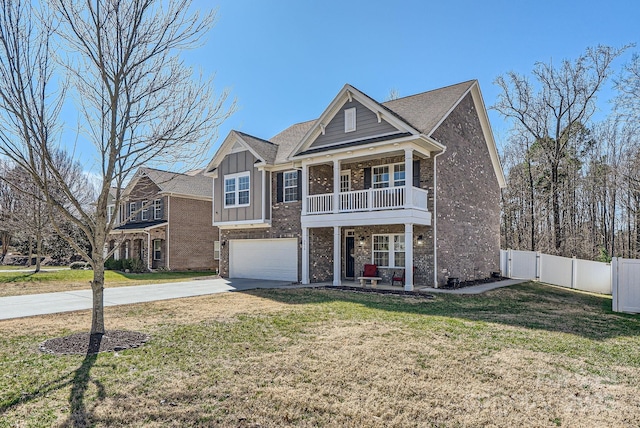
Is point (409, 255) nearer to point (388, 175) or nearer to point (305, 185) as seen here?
point (388, 175)

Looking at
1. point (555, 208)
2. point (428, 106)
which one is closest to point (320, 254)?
point (428, 106)

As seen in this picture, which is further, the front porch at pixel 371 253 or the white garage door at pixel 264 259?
the white garage door at pixel 264 259

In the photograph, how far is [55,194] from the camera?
29.3ft

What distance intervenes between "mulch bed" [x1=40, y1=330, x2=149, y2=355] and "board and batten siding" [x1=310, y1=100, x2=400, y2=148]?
36.7 feet

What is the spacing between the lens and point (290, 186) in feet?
62.6

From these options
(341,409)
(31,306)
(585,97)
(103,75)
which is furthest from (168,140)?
(585,97)

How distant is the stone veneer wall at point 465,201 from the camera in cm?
1617

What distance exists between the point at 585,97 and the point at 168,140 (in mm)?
27761

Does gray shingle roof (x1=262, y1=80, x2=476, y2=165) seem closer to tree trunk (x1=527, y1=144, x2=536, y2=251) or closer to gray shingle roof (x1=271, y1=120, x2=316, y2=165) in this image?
gray shingle roof (x1=271, y1=120, x2=316, y2=165)

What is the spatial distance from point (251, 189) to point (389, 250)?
7466mm

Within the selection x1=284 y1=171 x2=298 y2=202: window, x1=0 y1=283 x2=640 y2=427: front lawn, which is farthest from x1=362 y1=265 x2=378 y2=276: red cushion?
x1=0 y1=283 x2=640 y2=427: front lawn

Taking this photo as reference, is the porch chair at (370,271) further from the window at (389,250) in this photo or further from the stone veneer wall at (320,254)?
the stone veneer wall at (320,254)

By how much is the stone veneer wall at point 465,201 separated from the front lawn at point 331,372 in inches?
265

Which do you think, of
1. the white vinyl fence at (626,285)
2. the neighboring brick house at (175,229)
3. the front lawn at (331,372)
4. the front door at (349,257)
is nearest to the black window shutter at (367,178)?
the front door at (349,257)
